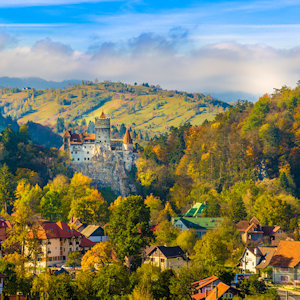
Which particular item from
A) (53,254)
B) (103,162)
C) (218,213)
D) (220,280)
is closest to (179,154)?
(103,162)

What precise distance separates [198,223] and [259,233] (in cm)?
1268

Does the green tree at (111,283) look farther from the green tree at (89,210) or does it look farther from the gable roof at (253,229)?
the green tree at (89,210)

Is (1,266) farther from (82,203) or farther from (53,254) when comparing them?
(82,203)

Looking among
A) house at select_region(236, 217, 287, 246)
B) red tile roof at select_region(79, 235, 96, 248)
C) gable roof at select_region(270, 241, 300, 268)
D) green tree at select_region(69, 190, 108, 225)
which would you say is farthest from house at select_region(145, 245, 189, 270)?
green tree at select_region(69, 190, 108, 225)

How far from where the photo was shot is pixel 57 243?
325 ft

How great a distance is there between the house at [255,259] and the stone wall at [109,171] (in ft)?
202

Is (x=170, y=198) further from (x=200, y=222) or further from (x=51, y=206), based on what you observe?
(x=51, y=206)

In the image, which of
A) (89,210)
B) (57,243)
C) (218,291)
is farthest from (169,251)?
(89,210)

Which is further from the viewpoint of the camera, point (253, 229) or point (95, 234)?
point (253, 229)

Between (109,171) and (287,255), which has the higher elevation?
(109,171)

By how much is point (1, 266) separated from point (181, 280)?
19.8 m

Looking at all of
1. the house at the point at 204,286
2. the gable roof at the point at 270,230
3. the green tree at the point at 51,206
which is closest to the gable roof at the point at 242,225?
the gable roof at the point at 270,230

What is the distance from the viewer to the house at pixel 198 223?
117831 millimetres

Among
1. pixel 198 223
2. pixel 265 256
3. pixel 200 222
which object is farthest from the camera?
pixel 200 222
